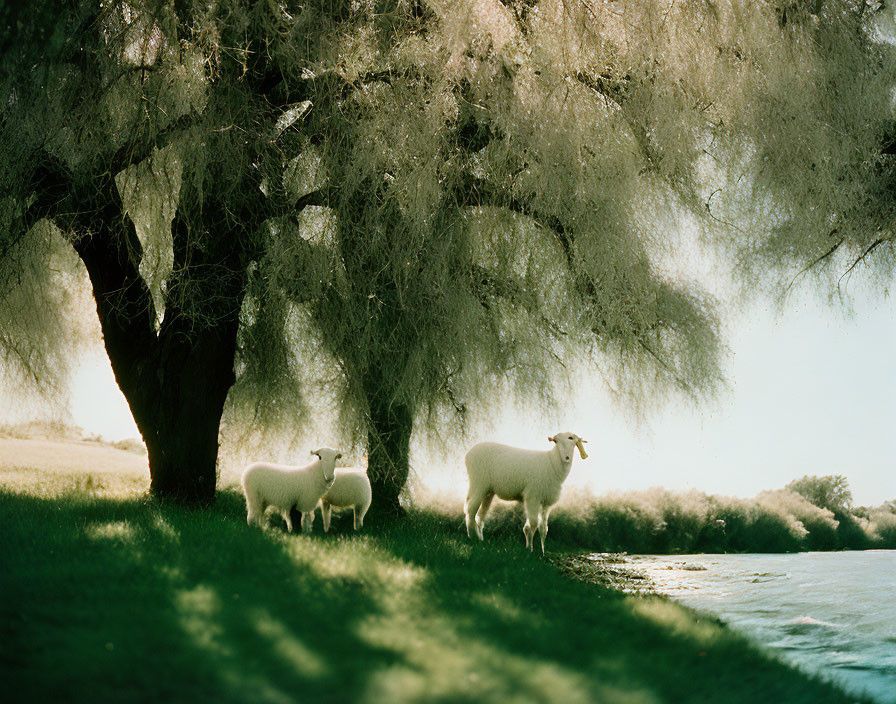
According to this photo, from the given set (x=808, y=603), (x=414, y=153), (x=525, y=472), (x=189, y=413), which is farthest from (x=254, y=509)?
(x=808, y=603)

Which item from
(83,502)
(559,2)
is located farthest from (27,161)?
(559,2)

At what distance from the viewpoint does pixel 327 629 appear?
14.5ft

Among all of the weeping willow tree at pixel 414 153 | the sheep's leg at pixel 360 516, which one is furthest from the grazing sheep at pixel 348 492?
the weeping willow tree at pixel 414 153

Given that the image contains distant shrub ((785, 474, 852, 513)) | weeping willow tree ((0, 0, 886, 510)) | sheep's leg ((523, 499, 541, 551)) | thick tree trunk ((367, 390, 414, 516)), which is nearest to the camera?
weeping willow tree ((0, 0, 886, 510))

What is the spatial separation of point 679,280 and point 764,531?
6902 mm

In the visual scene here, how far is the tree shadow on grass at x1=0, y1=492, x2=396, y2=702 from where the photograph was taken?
11.8ft

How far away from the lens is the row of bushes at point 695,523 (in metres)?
12.7

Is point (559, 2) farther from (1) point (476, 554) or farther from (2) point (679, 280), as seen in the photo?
(1) point (476, 554)

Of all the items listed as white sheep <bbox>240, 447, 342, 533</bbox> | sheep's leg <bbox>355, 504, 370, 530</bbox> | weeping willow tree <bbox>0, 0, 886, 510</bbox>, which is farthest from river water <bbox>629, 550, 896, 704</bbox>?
white sheep <bbox>240, 447, 342, 533</bbox>

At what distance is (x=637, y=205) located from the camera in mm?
7902

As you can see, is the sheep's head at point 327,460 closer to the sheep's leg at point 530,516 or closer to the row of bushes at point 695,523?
the sheep's leg at point 530,516

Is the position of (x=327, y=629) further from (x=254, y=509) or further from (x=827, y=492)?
(x=827, y=492)

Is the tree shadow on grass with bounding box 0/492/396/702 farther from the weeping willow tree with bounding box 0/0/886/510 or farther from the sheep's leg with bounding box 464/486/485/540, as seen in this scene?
the weeping willow tree with bounding box 0/0/886/510

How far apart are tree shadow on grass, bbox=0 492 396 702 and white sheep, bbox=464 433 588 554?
7.10 feet
